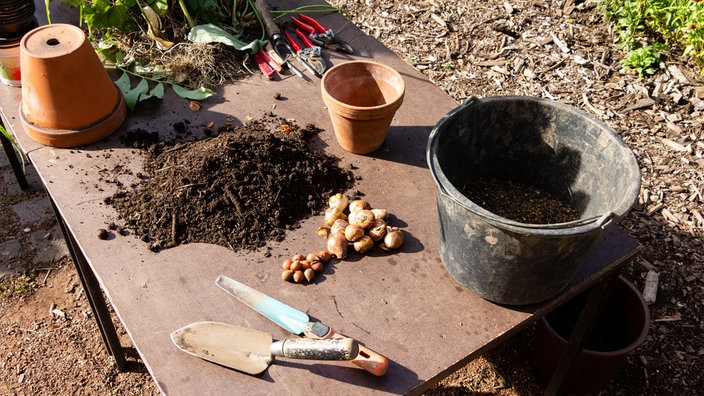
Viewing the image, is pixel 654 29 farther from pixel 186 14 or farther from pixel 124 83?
pixel 124 83

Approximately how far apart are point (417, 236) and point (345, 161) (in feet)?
1.40

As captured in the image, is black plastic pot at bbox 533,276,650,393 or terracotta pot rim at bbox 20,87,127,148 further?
black plastic pot at bbox 533,276,650,393

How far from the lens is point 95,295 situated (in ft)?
8.21

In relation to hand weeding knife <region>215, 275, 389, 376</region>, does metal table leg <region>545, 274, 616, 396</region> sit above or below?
below

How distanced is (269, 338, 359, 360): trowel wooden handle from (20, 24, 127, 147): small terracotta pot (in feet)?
3.88

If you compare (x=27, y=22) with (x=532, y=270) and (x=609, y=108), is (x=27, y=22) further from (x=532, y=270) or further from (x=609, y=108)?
(x=609, y=108)

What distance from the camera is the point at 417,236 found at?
1.94 m

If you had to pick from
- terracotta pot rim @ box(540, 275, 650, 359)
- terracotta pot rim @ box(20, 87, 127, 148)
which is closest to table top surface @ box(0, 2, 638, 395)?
terracotta pot rim @ box(20, 87, 127, 148)

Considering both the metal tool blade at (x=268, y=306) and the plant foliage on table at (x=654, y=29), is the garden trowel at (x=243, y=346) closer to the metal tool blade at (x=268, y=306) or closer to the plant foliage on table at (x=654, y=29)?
the metal tool blade at (x=268, y=306)

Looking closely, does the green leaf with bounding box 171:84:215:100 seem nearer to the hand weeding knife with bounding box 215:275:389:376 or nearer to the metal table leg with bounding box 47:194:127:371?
the metal table leg with bounding box 47:194:127:371

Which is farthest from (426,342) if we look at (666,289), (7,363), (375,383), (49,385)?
(7,363)

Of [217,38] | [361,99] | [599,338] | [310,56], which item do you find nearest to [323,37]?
[310,56]

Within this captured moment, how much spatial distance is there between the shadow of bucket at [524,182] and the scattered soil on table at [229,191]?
1.56ft

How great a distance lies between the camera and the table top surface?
1.60 m
